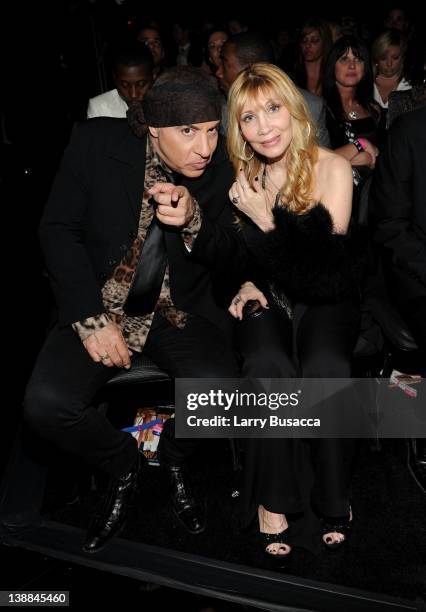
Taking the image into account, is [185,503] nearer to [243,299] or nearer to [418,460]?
[243,299]

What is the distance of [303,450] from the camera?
2514 mm

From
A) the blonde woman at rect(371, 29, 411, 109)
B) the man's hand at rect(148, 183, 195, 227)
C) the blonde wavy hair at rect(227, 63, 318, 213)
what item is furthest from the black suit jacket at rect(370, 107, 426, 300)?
the blonde woman at rect(371, 29, 411, 109)

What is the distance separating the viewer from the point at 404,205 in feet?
8.54

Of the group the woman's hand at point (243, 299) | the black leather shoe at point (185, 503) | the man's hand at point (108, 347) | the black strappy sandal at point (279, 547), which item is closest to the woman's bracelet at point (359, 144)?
the woman's hand at point (243, 299)

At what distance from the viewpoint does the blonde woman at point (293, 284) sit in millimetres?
2393

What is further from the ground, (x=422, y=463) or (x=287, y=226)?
(x=287, y=226)

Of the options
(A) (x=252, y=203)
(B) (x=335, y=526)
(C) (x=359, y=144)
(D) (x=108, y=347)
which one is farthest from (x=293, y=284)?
(C) (x=359, y=144)

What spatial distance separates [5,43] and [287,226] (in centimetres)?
482

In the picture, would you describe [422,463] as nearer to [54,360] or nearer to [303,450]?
[303,450]

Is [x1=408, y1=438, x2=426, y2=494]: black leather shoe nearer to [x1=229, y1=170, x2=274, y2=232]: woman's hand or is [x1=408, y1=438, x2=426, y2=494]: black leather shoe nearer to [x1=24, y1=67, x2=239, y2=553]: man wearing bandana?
[x1=24, y1=67, x2=239, y2=553]: man wearing bandana

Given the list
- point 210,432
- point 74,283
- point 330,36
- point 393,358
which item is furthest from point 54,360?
point 330,36

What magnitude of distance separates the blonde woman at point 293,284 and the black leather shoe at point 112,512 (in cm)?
50

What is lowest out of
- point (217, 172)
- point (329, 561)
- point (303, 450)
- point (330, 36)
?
point (329, 561)

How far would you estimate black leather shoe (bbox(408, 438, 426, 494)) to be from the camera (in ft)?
8.81
